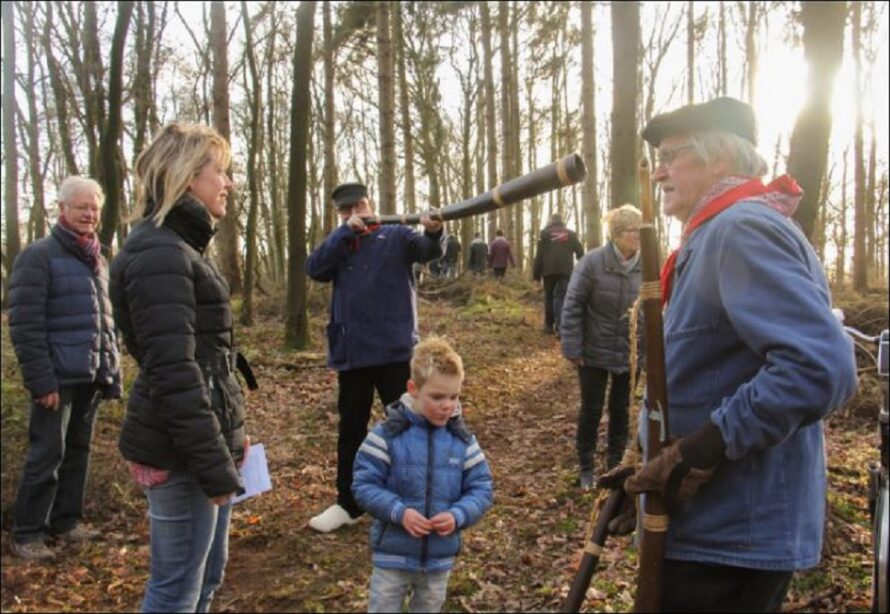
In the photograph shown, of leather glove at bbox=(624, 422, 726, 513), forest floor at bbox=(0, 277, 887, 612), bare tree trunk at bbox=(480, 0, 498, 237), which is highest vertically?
bare tree trunk at bbox=(480, 0, 498, 237)

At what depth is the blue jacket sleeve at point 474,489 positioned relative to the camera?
10.2 ft

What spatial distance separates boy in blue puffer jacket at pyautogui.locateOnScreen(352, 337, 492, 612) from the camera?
10.0 feet

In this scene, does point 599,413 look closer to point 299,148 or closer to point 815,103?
point 815,103

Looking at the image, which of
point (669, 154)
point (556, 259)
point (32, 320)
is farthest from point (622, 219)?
point (556, 259)

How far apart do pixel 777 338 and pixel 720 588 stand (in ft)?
2.30

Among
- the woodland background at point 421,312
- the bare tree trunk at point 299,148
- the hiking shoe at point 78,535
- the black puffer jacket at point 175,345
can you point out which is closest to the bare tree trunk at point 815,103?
the woodland background at point 421,312

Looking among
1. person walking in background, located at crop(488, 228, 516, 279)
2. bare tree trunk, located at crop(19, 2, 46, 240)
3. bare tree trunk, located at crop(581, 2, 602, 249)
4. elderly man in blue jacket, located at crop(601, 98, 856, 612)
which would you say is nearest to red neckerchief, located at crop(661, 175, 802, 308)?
elderly man in blue jacket, located at crop(601, 98, 856, 612)

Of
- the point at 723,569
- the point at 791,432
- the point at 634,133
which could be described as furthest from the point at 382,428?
the point at 634,133

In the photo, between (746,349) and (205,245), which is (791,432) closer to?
(746,349)

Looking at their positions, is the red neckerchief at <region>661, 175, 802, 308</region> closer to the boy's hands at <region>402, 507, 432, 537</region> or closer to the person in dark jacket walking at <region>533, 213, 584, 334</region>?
the boy's hands at <region>402, 507, 432, 537</region>

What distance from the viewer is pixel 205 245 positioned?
280 centimetres

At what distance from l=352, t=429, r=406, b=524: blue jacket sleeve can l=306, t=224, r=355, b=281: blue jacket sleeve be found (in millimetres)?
1794

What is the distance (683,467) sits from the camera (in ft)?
6.23

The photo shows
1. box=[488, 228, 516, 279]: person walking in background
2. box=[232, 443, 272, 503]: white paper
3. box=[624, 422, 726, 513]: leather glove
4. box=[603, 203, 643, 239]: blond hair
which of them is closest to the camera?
box=[624, 422, 726, 513]: leather glove
